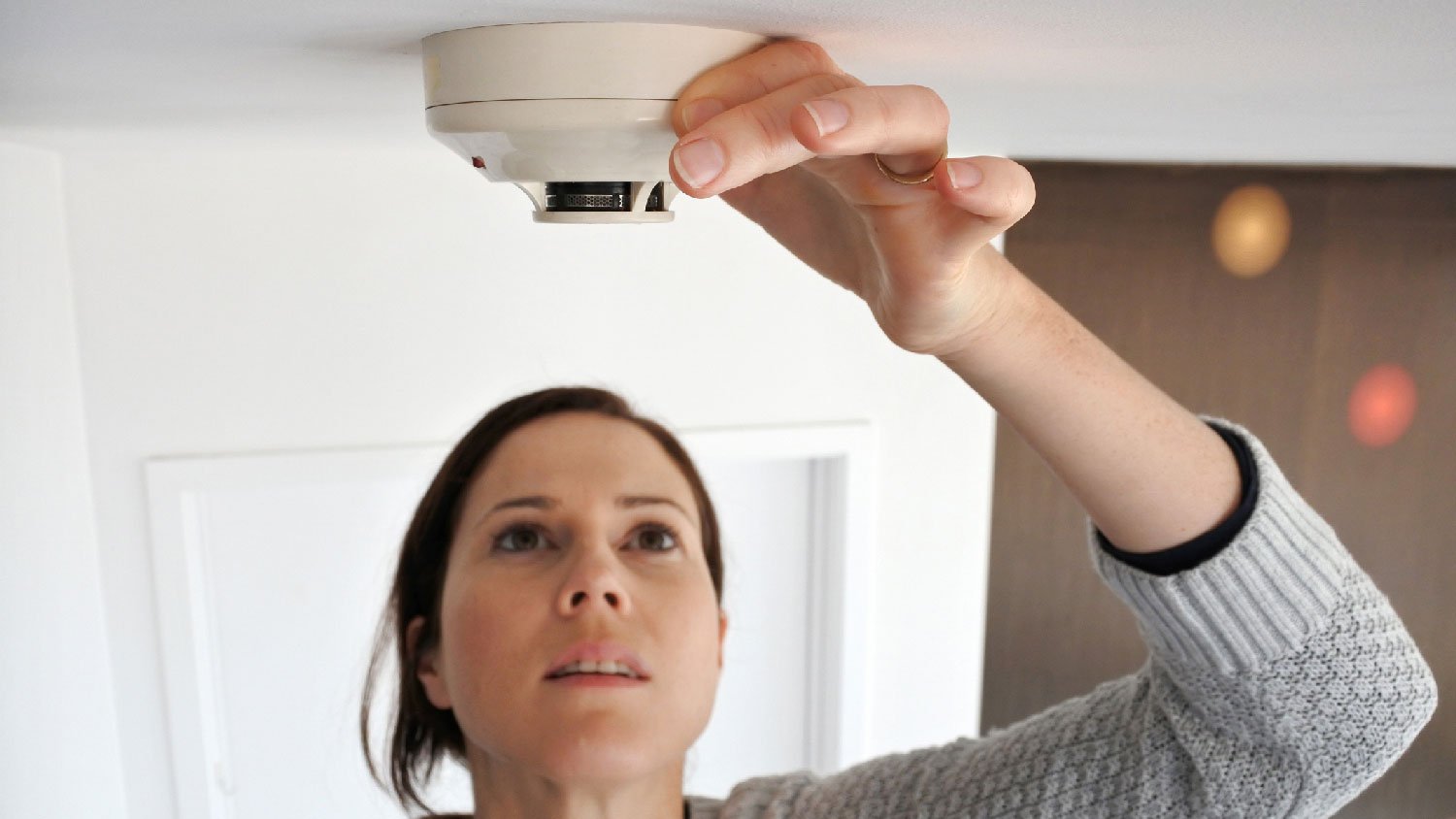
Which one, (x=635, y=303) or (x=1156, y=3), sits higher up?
(x=1156, y=3)

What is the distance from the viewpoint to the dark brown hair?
48.6 inches

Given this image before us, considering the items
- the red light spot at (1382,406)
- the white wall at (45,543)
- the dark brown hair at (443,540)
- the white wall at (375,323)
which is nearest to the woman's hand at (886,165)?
the dark brown hair at (443,540)

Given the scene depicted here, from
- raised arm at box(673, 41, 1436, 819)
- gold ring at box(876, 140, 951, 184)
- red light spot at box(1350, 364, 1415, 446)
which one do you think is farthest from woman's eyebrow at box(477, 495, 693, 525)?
red light spot at box(1350, 364, 1415, 446)

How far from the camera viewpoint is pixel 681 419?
1729 mm

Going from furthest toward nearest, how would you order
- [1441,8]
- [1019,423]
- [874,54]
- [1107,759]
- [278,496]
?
1. [278,496]
2. [1107,759]
3. [1019,423]
4. [874,54]
5. [1441,8]

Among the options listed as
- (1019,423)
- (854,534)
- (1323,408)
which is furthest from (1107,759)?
(1323,408)

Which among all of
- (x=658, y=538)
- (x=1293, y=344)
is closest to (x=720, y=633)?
(x=658, y=538)

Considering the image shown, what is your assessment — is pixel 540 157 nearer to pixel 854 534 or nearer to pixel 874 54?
pixel 874 54

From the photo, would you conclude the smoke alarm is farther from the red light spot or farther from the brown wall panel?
the red light spot

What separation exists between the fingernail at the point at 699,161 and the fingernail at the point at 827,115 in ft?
0.16

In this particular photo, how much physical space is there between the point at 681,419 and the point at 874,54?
47.1 inches

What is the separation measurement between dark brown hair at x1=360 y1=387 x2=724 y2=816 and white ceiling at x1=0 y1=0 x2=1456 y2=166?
A: 1.25ft

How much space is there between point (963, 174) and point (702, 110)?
0.13 m

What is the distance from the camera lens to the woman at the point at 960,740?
557 mm
